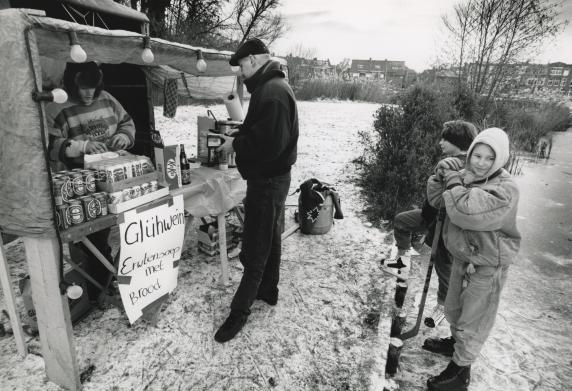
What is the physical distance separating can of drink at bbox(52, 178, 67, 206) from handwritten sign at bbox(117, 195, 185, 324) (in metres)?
0.38

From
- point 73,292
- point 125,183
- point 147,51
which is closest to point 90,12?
point 147,51

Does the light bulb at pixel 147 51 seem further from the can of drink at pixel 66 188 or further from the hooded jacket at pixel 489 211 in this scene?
the hooded jacket at pixel 489 211

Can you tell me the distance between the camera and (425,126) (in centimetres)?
645

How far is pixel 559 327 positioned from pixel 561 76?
10241cm

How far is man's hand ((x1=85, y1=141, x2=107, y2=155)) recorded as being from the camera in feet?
8.27

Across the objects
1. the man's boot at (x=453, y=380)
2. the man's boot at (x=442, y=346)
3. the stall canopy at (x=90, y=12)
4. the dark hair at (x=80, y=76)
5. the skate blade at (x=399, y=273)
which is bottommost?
the man's boot at (x=442, y=346)

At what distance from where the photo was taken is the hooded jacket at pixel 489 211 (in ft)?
6.91

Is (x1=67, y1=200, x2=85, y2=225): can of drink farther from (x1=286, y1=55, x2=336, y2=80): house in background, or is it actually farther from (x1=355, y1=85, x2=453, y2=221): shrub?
(x1=286, y1=55, x2=336, y2=80): house in background

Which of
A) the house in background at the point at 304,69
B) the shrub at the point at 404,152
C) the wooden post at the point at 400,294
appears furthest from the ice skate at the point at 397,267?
the house in background at the point at 304,69

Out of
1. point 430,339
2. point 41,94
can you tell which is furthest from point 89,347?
point 430,339

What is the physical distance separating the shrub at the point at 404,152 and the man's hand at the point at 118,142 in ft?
12.1

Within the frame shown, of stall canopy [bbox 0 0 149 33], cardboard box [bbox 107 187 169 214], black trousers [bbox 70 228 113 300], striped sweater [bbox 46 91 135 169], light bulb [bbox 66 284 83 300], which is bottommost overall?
black trousers [bbox 70 228 113 300]

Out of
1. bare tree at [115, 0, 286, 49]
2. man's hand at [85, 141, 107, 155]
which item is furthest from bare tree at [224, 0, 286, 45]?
man's hand at [85, 141, 107, 155]

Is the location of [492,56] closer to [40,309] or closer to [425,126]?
[425,126]
